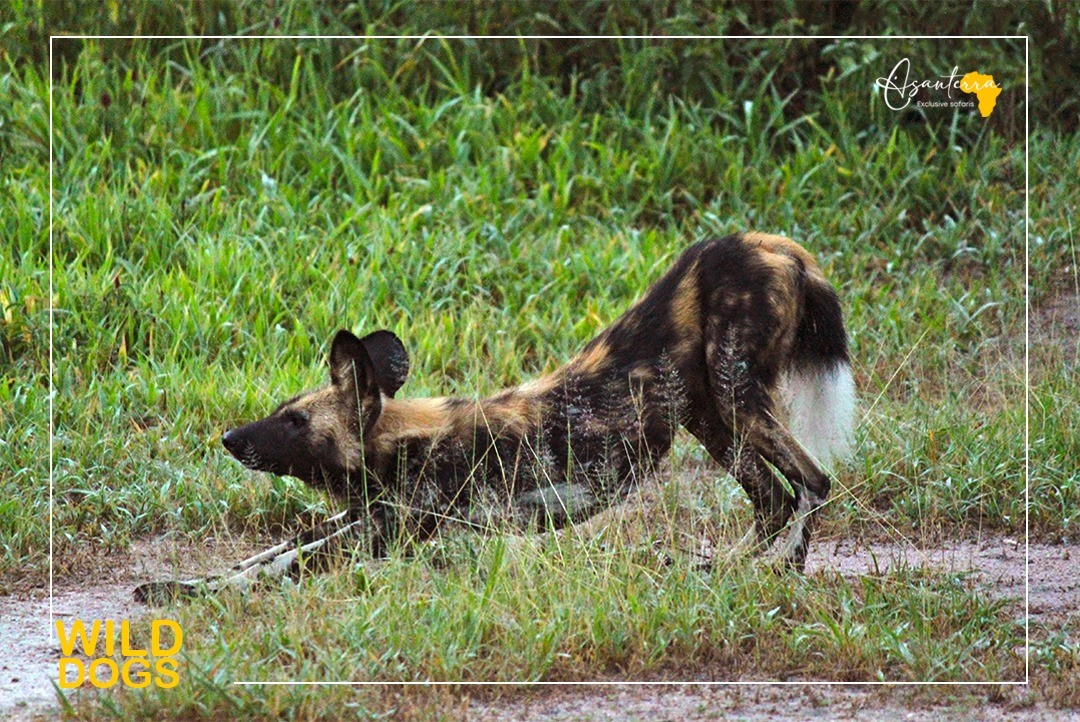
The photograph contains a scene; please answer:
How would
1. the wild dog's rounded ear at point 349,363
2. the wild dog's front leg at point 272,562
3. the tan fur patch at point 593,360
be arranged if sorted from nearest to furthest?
the wild dog's front leg at point 272,562
the wild dog's rounded ear at point 349,363
the tan fur patch at point 593,360

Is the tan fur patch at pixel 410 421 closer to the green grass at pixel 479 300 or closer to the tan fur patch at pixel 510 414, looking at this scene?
the tan fur patch at pixel 510 414

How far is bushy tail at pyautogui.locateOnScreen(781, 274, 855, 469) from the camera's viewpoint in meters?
5.13

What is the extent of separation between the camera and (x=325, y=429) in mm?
4816

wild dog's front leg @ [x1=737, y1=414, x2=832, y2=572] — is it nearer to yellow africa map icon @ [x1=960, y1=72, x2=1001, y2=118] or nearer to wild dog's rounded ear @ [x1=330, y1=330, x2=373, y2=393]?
wild dog's rounded ear @ [x1=330, y1=330, x2=373, y2=393]

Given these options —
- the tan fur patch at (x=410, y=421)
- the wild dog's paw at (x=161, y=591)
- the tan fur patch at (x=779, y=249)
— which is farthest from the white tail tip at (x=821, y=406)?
the wild dog's paw at (x=161, y=591)

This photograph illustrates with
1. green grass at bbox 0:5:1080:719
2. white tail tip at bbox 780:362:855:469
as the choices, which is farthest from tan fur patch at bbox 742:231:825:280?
green grass at bbox 0:5:1080:719

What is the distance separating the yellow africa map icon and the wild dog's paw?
3.90 metres

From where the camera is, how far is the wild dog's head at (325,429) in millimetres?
4770

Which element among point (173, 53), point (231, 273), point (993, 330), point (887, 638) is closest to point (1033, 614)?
point (887, 638)

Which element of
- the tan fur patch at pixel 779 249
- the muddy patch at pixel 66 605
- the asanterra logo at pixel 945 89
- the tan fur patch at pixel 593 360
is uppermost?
the asanterra logo at pixel 945 89

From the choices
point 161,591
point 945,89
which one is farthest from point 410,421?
point 945,89

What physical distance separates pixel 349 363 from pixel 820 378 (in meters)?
1.56

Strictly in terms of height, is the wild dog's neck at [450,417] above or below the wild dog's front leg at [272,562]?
above

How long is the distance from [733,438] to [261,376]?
71.4 inches
